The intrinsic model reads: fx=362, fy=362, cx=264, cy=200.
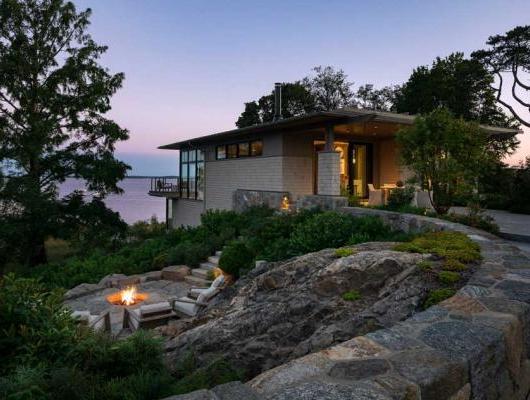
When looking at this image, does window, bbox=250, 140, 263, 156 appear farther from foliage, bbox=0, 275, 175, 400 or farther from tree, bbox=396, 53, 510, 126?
tree, bbox=396, 53, 510, 126

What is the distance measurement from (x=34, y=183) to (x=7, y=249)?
3.15 metres

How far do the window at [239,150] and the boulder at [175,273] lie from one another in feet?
22.3

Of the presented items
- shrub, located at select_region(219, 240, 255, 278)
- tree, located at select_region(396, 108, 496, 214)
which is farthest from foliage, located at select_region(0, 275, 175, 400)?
tree, located at select_region(396, 108, 496, 214)

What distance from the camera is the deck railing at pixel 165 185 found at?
22781 mm

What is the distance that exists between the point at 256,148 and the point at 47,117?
9633 mm

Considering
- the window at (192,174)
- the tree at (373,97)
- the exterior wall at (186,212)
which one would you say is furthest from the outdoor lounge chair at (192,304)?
the tree at (373,97)

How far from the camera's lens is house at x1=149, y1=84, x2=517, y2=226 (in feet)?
40.6

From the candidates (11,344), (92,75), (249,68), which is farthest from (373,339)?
(249,68)

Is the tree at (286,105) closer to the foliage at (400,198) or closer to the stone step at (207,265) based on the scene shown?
the foliage at (400,198)

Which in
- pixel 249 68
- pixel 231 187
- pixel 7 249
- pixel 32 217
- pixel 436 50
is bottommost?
pixel 7 249

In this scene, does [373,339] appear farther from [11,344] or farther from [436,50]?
[436,50]

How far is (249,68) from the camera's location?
79.4 ft

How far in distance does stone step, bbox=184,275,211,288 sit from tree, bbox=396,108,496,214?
6.46 meters

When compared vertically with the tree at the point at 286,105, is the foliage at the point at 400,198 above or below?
below
